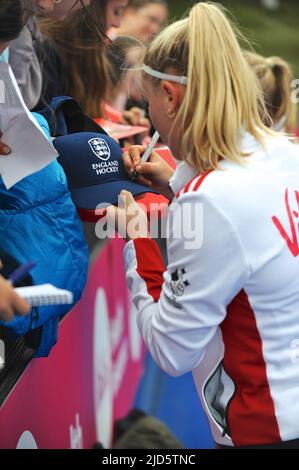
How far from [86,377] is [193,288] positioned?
156 cm

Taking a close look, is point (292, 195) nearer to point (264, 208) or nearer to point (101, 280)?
point (264, 208)

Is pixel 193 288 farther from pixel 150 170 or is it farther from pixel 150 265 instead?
pixel 150 170

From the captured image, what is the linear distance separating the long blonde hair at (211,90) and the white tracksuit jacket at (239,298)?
4cm

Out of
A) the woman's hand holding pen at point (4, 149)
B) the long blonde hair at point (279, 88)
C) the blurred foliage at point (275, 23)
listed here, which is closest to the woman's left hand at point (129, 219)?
the woman's hand holding pen at point (4, 149)

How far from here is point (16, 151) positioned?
166 centimetres

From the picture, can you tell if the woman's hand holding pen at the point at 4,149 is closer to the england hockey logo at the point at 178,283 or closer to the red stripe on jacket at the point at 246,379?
the england hockey logo at the point at 178,283

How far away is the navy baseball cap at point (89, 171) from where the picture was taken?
188 cm

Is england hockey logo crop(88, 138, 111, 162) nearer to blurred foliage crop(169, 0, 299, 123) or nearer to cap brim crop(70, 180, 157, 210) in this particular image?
cap brim crop(70, 180, 157, 210)

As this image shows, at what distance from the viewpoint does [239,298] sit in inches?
63.4

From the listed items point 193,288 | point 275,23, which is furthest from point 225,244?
point 275,23

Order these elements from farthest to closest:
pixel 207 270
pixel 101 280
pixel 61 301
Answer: pixel 101 280 < pixel 207 270 < pixel 61 301

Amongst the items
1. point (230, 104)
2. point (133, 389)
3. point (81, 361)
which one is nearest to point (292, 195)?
point (230, 104)
